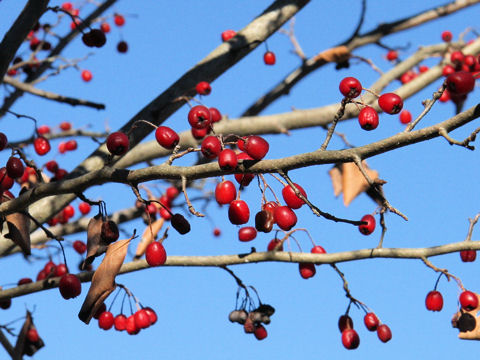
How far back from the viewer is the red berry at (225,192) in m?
2.30

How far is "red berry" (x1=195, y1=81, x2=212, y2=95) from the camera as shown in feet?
12.4

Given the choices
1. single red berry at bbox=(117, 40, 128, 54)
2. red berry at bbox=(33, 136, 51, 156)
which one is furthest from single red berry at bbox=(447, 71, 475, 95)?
single red berry at bbox=(117, 40, 128, 54)

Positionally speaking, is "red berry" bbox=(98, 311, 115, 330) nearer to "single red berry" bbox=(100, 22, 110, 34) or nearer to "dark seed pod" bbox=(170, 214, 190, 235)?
"dark seed pod" bbox=(170, 214, 190, 235)

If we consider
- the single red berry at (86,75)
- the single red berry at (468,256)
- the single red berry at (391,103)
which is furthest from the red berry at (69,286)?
the single red berry at (86,75)

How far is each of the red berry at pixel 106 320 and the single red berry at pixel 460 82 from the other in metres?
2.51

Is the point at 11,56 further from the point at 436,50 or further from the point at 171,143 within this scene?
the point at 436,50

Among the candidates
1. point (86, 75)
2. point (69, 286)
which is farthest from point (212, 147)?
point (86, 75)

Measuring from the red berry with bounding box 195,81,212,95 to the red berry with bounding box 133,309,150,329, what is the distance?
52.5 inches

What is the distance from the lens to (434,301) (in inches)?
141

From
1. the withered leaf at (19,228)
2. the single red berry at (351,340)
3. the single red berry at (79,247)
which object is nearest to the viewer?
the withered leaf at (19,228)

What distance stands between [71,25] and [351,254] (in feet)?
11.8

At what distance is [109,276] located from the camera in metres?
2.44

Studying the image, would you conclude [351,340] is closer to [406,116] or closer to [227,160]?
[227,160]

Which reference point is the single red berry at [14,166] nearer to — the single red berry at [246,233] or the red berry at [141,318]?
the single red berry at [246,233]
